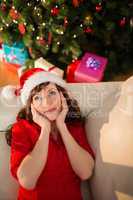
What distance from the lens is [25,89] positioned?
1.19m

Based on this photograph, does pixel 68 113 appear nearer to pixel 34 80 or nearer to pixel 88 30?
pixel 34 80

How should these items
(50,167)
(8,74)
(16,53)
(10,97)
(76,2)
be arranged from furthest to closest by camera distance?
(8,74), (16,53), (76,2), (10,97), (50,167)

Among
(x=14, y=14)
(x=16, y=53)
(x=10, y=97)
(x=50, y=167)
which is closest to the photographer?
(x=50, y=167)

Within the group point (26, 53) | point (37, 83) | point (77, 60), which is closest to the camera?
point (37, 83)

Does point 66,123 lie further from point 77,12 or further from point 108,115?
point 77,12

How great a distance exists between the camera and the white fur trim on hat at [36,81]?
3.83 feet

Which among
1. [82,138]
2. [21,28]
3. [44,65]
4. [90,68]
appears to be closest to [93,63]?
[90,68]

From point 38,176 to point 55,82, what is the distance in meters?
0.30

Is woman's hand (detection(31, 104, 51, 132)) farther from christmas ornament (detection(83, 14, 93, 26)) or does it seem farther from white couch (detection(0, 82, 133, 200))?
christmas ornament (detection(83, 14, 93, 26))

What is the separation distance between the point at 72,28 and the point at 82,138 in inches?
45.4

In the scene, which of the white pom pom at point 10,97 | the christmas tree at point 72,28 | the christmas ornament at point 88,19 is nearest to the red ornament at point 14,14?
the christmas tree at point 72,28

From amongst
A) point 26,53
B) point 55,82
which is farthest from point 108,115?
point 26,53

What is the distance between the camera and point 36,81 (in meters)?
1.17

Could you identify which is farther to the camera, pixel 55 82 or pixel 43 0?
pixel 43 0
